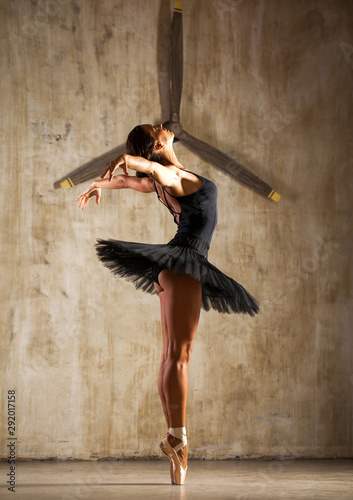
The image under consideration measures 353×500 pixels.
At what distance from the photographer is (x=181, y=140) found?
4.31 m

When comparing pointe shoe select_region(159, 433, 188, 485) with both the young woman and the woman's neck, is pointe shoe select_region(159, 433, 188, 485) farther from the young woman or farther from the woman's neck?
the woman's neck

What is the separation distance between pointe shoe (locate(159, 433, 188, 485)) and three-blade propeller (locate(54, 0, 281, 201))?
2.10 meters

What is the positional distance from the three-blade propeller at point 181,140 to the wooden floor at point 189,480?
1943mm

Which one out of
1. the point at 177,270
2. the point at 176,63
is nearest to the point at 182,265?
the point at 177,270

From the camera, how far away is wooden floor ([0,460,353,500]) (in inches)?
112

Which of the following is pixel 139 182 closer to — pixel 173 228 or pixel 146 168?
Result: pixel 146 168

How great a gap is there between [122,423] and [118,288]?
97cm

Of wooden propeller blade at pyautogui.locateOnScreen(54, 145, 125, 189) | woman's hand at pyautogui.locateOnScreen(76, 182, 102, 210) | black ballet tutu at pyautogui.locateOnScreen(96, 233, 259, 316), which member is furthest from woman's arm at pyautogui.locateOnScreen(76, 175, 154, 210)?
wooden propeller blade at pyautogui.locateOnScreen(54, 145, 125, 189)

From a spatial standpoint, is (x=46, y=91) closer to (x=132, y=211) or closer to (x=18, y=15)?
(x=18, y=15)

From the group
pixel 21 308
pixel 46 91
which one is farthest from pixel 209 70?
pixel 21 308

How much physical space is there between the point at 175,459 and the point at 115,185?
57.0 inches

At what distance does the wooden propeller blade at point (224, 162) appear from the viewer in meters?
4.29

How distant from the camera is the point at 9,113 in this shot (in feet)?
14.3

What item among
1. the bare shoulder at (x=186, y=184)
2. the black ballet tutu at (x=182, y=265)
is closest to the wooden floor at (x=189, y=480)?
the black ballet tutu at (x=182, y=265)
